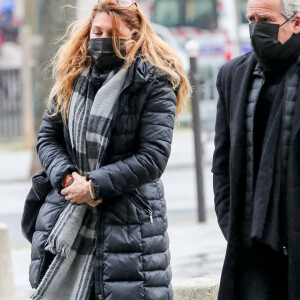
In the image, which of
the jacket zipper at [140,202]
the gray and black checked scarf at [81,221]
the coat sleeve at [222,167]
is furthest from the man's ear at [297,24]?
the jacket zipper at [140,202]

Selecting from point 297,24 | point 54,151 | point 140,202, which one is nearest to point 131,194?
point 140,202

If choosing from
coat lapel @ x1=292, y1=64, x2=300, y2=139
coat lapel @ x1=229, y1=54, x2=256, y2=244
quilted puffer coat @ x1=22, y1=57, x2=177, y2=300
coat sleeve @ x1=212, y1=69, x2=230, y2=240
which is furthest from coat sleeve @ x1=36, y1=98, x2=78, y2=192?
coat lapel @ x1=292, y1=64, x2=300, y2=139

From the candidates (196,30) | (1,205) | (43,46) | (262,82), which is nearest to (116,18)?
(262,82)

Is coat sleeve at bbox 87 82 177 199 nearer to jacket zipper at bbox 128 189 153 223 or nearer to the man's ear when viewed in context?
jacket zipper at bbox 128 189 153 223

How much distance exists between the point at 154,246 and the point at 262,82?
0.95 m

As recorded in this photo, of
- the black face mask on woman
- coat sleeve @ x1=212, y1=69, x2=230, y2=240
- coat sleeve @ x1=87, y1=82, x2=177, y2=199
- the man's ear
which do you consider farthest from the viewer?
the black face mask on woman

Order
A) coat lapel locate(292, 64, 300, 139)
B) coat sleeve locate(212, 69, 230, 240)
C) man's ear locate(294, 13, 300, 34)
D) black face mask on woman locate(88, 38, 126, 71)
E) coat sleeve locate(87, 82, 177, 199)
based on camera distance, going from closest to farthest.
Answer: coat lapel locate(292, 64, 300, 139) → man's ear locate(294, 13, 300, 34) → coat sleeve locate(212, 69, 230, 240) → coat sleeve locate(87, 82, 177, 199) → black face mask on woman locate(88, 38, 126, 71)

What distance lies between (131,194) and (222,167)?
525 millimetres

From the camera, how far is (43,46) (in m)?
17.2

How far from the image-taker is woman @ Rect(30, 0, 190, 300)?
15.1 ft

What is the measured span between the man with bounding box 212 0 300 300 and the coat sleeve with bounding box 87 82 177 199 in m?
0.48

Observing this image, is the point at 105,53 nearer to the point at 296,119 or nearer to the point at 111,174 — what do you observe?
the point at 111,174

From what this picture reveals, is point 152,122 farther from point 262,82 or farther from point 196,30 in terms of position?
point 196,30

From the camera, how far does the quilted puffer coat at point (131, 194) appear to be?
180 inches
